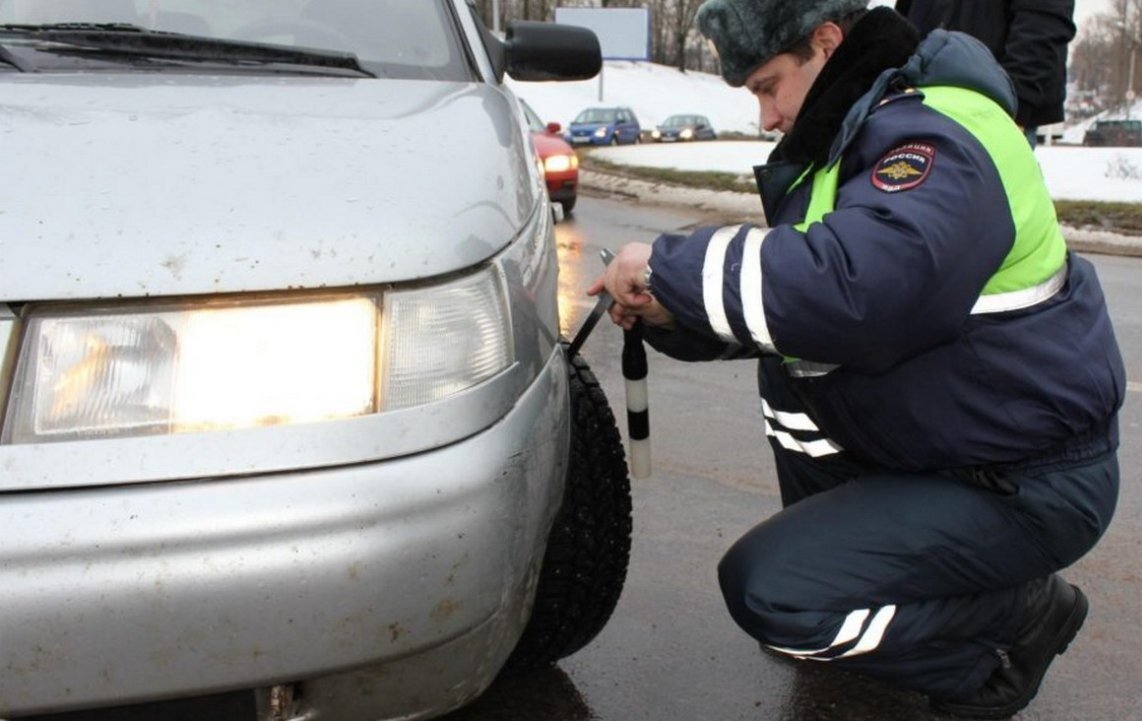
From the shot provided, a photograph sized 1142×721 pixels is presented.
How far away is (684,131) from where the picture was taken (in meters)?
39.8

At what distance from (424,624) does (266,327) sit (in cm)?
41

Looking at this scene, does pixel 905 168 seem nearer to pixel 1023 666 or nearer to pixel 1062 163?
pixel 1023 666

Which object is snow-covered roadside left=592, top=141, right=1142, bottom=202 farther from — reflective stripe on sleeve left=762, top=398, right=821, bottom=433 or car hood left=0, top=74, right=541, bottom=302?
car hood left=0, top=74, right=541, bottom=302

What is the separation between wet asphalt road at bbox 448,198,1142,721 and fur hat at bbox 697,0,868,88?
3.96ft

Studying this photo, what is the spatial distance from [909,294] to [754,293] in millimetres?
232

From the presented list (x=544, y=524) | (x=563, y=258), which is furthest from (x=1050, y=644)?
(x=563, y=258)

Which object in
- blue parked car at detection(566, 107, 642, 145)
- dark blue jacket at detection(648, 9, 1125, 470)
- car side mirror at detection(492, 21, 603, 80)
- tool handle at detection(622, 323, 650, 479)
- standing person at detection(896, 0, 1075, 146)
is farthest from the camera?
blue parked car at detection(566, 107, 642, 145)

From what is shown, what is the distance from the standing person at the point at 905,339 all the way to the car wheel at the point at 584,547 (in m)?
0.21

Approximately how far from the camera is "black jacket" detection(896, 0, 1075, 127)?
406 cm

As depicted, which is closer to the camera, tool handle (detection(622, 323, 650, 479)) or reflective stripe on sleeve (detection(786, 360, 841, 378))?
reflective stripe on sleeve (detection(786, 360, 841, 378))

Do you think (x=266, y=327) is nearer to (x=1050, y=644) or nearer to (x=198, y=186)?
(x=198, y=186)

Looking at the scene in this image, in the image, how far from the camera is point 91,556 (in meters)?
1.34

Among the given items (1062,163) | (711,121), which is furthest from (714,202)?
(711,121)

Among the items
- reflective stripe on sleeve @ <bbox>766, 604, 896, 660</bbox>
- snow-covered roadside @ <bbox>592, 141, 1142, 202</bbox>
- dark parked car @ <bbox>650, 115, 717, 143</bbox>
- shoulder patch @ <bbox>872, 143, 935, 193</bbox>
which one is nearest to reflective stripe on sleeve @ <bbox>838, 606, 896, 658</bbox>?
reflective stripe on sleeve @ <bbox>766, 604, 896, 660</bbox>
